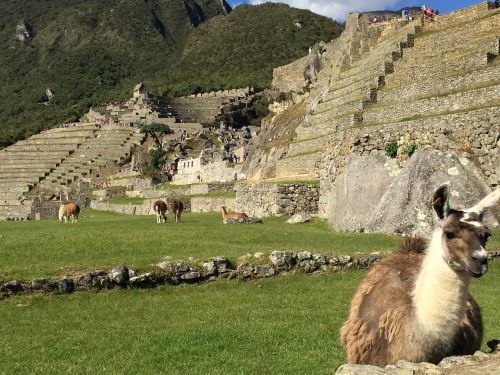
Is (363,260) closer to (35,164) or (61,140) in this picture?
(35,164)

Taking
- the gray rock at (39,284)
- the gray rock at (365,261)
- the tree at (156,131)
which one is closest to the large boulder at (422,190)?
the gray rock at (365,261)

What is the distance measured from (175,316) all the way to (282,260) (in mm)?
3741

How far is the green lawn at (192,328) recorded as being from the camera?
696cm

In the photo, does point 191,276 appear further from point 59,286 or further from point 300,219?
point 300,219

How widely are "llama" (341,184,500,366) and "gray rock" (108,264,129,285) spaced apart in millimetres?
6690

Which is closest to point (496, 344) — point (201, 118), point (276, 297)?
point (276, 297)

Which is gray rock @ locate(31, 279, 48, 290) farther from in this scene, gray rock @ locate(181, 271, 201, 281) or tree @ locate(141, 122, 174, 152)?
tree @ locate(141, 122, 174, 152)

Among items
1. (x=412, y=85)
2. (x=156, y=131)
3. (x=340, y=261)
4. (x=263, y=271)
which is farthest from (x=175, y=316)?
(x=156, y=131)

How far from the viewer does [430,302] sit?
4.43 metres

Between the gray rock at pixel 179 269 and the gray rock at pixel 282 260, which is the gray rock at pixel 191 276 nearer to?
the gray rock at pixel 179 269

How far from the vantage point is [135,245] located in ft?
46.4

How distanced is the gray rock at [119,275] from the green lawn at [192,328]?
0.31 metres

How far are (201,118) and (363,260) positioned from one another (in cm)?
9668

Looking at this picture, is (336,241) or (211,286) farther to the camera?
(336,241)
